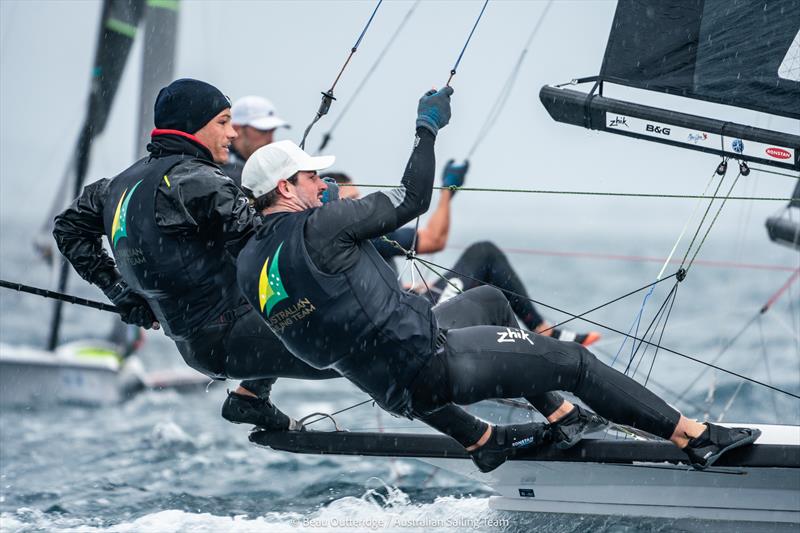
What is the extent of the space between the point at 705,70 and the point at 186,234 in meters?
1.91

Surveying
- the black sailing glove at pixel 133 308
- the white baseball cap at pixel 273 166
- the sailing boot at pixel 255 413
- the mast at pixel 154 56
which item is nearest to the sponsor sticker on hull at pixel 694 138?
the white baseball cap at pixel 273 166

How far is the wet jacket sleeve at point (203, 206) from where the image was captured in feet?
11.1

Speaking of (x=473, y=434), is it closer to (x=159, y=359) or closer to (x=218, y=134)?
(x=218, y=134)

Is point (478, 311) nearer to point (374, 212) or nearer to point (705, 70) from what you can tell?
point (374, 212)

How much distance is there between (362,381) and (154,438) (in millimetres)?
4204

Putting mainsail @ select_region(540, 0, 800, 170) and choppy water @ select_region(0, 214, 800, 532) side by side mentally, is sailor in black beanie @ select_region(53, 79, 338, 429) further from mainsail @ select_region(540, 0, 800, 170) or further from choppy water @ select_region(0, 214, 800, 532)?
mainsail @ select_region(540, 0, 800, 170)

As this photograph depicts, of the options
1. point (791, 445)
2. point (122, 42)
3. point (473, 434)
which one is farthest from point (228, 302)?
point (122, 42)

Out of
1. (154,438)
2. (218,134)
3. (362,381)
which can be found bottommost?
(154,438)

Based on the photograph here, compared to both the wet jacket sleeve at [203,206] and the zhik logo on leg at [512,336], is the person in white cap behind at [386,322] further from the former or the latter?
the wet jacket sleeve at [203,206]

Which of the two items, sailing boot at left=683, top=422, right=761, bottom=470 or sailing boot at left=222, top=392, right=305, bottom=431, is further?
sailing boot at left=222, top=392, right=305, bottom=431

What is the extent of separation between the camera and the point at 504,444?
380cm

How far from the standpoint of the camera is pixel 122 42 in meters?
9.01

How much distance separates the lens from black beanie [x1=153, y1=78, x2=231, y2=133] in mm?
3568

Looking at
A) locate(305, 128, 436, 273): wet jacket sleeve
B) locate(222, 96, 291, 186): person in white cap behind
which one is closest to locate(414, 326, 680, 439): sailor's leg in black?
locate(305, 128, 436, 273): wet jacket sleeve
